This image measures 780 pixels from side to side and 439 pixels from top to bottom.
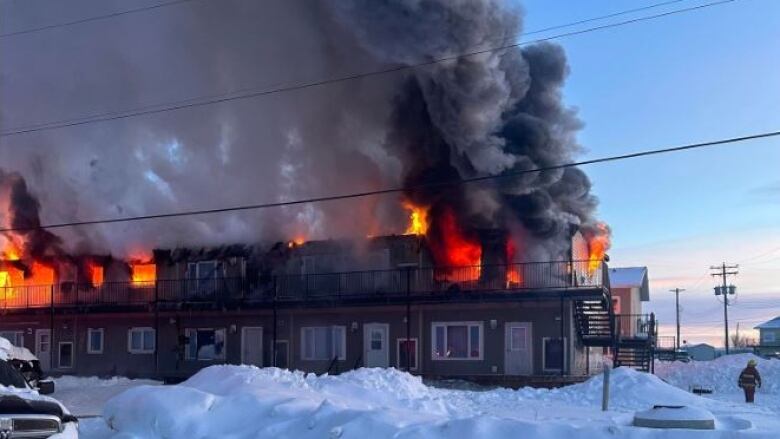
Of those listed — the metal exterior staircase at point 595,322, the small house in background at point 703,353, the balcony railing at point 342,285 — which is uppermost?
the balcony railing at point 342,285

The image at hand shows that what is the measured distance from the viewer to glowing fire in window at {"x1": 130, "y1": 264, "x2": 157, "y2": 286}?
40.1m

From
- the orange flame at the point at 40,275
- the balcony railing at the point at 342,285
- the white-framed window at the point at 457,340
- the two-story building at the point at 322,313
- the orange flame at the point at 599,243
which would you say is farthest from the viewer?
the orange flame at the point at 40,275

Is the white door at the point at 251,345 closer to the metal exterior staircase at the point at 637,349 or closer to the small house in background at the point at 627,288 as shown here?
the metal exterior staircase at the point at 637,349

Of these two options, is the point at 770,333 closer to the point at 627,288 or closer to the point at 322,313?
the point at 627,288

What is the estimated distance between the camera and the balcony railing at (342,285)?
31984 mm

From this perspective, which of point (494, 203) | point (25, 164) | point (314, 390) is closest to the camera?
point (314, 390)

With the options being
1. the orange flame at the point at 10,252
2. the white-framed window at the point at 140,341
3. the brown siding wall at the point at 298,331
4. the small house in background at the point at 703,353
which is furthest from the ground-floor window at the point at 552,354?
the small house in background at the point at 703,353

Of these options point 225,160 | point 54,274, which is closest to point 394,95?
point 225,160

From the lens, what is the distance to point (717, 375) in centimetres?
3359

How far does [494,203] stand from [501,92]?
458cm

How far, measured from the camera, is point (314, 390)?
17453 millimetres

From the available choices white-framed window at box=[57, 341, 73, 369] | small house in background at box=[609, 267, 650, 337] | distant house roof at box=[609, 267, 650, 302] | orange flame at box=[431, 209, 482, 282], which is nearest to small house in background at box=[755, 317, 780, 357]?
distant house roof at box=[609, 267, 650, 302]

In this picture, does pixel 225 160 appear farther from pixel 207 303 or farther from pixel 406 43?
pixel 406 43

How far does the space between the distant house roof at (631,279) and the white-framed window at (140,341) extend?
99.1ft
